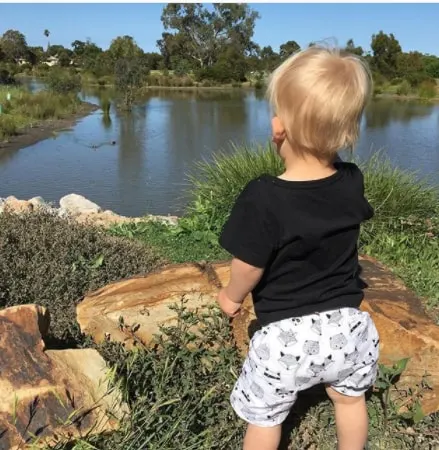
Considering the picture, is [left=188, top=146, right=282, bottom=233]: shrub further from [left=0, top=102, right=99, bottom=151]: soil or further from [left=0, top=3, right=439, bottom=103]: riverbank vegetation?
[left=0, top=3, right=439, bottom=103]: riverbank vegetation

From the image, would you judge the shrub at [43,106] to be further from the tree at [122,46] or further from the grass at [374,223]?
the tree at [122,46]

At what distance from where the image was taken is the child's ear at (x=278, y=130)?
1.54m

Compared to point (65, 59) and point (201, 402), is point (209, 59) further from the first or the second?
point (201, 402)

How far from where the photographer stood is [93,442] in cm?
174

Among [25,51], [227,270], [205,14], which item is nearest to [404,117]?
[227,270]

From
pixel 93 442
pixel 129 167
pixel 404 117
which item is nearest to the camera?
pixel 93 442

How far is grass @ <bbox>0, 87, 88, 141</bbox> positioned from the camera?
14680 millimetres

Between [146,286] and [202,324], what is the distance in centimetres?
38

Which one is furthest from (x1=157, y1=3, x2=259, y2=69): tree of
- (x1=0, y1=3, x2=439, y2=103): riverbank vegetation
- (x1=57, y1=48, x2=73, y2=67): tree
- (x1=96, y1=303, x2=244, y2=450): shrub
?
(x1=96, y1=303, x2=244, y2=450): shrub

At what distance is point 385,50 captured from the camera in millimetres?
38875

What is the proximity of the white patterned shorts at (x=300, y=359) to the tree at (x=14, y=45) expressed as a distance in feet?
227

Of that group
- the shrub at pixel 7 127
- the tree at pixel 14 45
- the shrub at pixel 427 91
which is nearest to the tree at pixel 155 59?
the tree at pixel 14 45

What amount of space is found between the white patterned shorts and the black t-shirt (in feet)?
0.14

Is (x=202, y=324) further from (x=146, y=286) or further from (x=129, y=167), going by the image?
(x=129, y=167)
